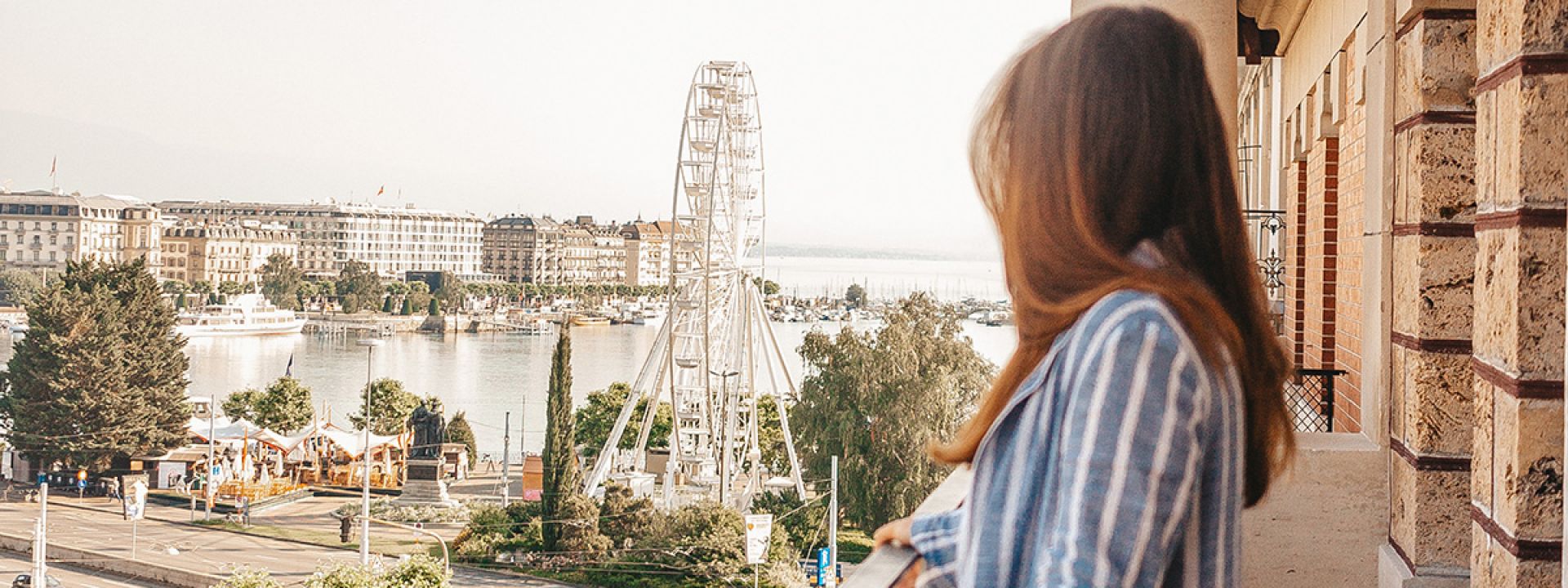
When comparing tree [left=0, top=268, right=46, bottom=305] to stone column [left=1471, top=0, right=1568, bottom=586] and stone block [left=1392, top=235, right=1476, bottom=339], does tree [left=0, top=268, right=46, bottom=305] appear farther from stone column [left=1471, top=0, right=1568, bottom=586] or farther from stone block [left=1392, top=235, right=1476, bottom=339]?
stone column [left=1471, top=0, right=1568, bottom=586]

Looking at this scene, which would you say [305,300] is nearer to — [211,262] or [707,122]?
[211,262]

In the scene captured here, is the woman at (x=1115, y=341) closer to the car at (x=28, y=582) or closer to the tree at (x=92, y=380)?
the car at (x=28, y=582)

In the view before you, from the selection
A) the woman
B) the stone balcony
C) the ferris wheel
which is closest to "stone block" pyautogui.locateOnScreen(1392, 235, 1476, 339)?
the stone balcony

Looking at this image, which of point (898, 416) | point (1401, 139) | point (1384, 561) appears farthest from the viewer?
point (898, 416)

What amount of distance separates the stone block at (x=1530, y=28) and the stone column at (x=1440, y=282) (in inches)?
29.3

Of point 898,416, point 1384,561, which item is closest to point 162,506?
point 898,416

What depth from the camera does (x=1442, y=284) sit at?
200 cm

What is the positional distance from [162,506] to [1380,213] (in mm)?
37901

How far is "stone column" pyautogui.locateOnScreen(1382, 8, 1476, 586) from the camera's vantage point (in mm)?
1992

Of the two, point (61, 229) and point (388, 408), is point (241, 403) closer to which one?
point (388, 408)

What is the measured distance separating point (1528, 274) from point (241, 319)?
Answer: 248 feet

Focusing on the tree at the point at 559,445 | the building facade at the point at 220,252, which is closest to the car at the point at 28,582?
the tree at the point at 559,445

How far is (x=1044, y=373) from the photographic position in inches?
26.3

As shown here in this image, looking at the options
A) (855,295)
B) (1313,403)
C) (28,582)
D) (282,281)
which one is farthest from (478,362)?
(1313,403)
